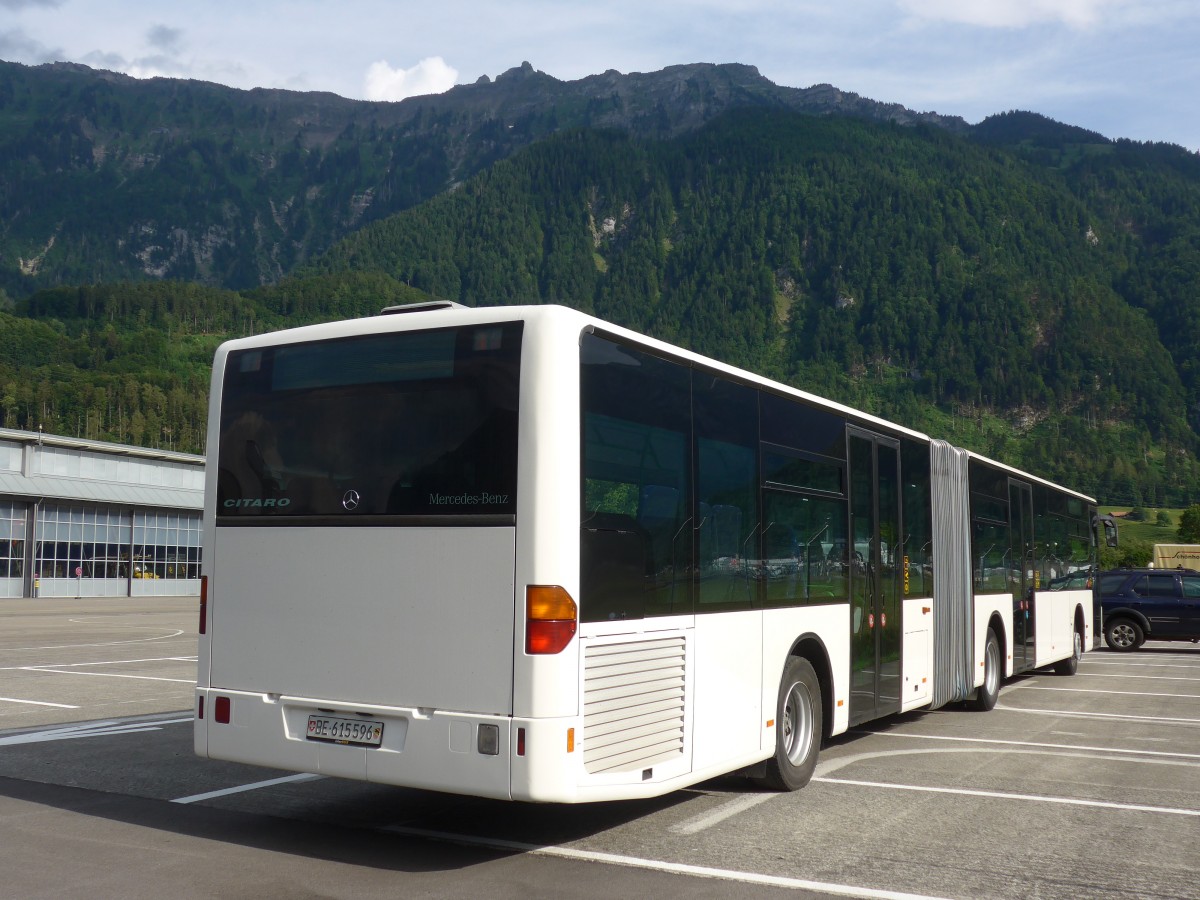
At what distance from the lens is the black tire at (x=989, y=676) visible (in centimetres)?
1368

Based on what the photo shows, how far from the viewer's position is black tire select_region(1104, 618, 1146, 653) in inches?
1001

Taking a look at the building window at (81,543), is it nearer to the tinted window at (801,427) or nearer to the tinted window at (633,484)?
the tinted window at (801,427)

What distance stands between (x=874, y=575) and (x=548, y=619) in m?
5.05

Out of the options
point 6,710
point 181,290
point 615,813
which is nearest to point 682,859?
point 615,813

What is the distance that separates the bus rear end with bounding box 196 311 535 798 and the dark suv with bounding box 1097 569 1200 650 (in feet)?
70.5

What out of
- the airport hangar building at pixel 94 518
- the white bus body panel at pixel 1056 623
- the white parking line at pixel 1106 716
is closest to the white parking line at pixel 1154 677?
the white bus body panel at pixel 1056 623

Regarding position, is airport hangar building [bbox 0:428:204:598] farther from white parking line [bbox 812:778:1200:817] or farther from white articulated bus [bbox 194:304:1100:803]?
white articulated bus [bbox 194:304:1100:803]

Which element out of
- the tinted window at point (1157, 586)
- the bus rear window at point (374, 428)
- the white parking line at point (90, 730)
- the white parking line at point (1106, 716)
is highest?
the bus rear window at point (374, 428)

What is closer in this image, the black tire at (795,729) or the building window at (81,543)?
the black tire at (795,729)

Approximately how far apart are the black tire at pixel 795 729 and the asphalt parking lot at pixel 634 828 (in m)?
0.15

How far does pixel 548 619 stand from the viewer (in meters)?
6.05

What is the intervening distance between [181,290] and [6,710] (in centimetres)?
18876

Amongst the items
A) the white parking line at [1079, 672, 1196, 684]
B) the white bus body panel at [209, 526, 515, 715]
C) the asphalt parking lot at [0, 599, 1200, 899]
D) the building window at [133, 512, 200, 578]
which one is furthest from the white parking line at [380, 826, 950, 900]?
the building window at [133, 512, 200, 578]

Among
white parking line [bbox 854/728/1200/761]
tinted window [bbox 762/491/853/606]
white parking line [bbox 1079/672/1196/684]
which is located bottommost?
white parking line [bbox 1079/672/1196/684]
